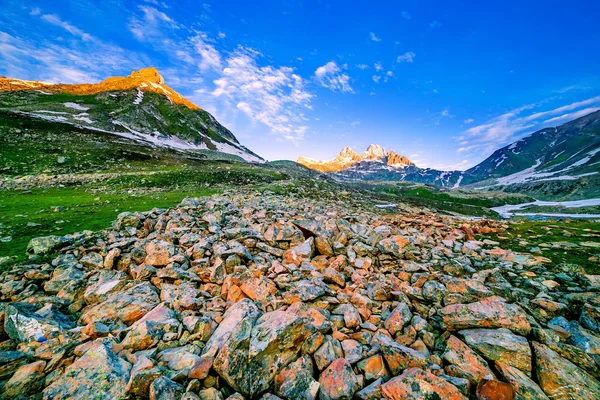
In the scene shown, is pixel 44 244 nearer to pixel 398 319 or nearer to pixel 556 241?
pixel 398 319

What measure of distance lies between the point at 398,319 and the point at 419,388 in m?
2.34

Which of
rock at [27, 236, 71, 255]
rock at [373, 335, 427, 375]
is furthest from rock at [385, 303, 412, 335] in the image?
rock at [27, 236, 71, 255]

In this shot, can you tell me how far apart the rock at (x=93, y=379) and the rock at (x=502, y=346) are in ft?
26.5

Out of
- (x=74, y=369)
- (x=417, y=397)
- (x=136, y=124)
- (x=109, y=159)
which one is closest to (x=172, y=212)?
(x=74, y=369)

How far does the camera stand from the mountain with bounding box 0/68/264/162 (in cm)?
10138

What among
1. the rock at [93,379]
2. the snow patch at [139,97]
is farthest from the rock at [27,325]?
the snow patch at [139,97]

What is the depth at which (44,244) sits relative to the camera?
11.1 metres

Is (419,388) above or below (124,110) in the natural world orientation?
below

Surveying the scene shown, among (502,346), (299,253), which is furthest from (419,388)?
(299,253)

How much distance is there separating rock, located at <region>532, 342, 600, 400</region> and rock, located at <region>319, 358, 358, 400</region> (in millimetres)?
4107

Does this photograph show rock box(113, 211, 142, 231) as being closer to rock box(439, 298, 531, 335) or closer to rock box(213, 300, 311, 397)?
rock box(213, 300, 311, 397)

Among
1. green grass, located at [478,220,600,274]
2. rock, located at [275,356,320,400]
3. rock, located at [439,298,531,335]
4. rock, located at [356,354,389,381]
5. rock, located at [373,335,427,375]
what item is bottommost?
rock, located at [275,356,320,400]

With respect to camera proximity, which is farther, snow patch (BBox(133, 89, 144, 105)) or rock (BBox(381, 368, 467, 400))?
snow patch (BBox(133, 89, 144, 105))

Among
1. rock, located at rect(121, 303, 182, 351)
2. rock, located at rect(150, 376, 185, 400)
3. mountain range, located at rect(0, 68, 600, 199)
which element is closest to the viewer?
rock, located at rect(150, 376, 185, 400)
